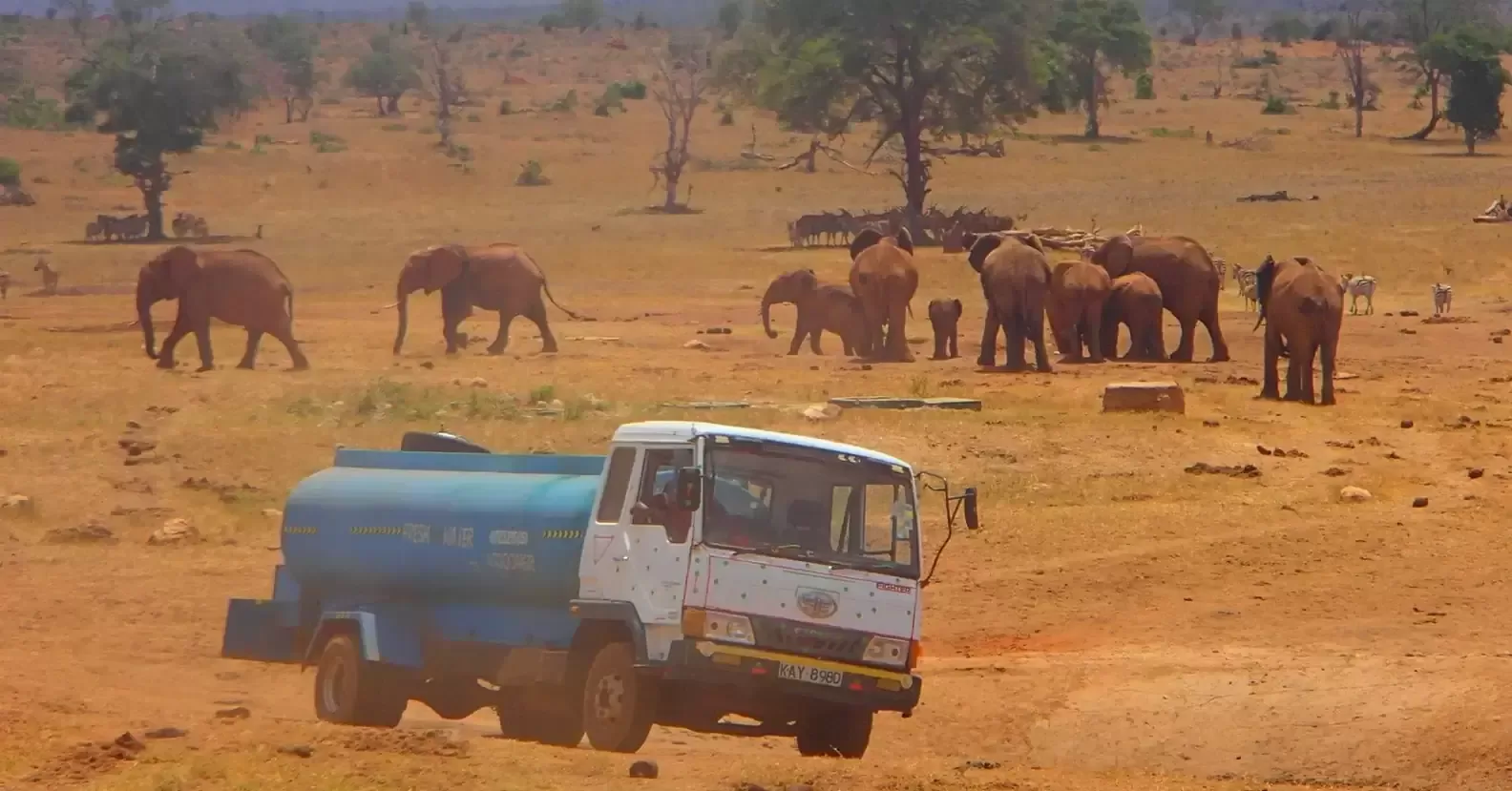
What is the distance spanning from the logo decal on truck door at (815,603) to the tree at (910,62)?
44.7 meters

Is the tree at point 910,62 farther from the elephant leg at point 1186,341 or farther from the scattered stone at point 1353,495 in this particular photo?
the scattered stone at point 1353,495

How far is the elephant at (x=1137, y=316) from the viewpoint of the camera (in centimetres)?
3138

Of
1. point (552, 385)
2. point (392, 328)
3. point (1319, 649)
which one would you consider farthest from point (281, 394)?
point (1319, 649)

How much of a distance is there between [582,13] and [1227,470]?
458 feet

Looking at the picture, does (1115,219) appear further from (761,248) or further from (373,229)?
(373,229)

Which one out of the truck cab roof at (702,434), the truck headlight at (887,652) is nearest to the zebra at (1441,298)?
the truck cab roof at (702,434)

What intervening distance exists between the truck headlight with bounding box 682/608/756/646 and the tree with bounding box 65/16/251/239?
50023 mm

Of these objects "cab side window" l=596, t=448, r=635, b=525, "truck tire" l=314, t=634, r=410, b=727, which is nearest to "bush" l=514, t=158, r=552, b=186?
"truck tire" l=314, t=634, r=410, b=727

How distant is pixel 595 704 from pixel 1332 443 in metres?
13.3

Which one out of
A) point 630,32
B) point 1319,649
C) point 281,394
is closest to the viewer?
point 1319,649

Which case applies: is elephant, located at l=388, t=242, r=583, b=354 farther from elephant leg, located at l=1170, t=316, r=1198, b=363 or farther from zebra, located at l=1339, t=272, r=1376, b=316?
zebra, located at l=1339, t=272, r=1376, b=316

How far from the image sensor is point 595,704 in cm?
1186

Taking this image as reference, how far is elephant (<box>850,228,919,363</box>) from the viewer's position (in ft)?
103

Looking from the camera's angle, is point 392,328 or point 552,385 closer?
point 552,385
